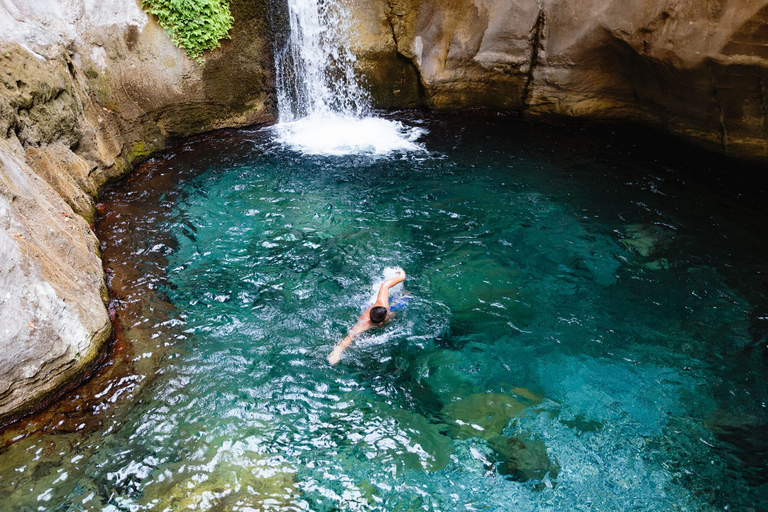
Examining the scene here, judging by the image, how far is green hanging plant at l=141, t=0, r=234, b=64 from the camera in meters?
8.57

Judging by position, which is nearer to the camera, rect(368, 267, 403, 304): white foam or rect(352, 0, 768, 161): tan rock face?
rect(368, 267, 403, 304): white foam

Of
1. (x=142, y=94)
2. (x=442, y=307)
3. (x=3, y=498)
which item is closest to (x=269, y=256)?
(x=442, y=307)

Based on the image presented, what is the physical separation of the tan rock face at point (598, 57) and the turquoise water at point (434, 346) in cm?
109

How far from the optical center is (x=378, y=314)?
5.09 m

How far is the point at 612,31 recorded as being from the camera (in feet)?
26.5

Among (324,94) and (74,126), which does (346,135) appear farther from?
(74,126)

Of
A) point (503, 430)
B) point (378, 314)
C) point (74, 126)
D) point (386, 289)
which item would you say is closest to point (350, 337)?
point (378, 314)

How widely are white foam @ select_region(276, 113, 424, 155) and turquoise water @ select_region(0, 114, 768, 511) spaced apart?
1001 mm

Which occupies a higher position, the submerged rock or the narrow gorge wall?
the narrow gorge wall

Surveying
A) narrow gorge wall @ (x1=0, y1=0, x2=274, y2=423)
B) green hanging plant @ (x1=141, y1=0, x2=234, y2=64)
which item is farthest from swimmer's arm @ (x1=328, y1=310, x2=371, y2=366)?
green hanging plant @ (x1=141, y1=0, x2=234, y2=64)

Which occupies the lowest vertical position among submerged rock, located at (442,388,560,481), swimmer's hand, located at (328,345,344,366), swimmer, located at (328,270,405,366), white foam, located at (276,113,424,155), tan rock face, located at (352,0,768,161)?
submerged rock, located at (442,388,560,481)

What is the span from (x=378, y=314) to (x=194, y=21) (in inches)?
282

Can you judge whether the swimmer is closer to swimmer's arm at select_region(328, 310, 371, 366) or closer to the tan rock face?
swimmer's arm at select_region(328, 310, 371, 366)

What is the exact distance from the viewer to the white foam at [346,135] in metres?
9.41
